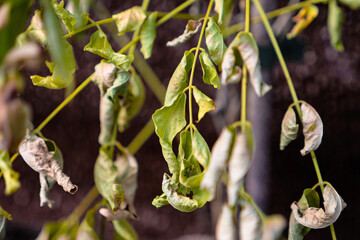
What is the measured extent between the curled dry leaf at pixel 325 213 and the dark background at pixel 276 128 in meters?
0.40

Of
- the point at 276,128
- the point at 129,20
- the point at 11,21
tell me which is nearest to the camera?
the point at 11,21

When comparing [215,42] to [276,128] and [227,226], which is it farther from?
[276,128]

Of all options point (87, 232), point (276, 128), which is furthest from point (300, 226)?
point (276, 128)

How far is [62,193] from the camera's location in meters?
0.88

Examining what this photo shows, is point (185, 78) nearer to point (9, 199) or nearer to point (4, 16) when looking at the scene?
point (4, 16)

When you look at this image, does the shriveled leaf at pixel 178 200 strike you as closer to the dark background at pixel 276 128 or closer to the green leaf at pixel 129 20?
the green leaf at pixel 129 20

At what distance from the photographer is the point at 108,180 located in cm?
26

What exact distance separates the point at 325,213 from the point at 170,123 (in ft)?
0.30

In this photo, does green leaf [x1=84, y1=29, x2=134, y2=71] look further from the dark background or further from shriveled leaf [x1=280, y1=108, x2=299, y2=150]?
the dark background

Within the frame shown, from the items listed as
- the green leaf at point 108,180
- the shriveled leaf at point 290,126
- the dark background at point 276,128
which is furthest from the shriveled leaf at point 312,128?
the dark background at point 276,128

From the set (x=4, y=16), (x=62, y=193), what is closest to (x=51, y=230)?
(x=4, y=16)

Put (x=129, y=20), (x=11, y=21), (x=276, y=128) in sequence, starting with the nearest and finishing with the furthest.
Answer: (x=11, y=21)
(x=129, y=20)
(x=276, y=128)

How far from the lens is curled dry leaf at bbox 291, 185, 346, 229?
0.20m

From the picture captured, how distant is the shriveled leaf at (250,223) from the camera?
180mm
